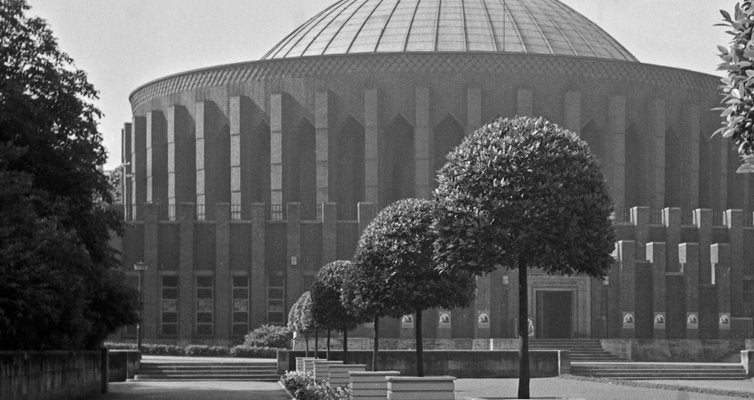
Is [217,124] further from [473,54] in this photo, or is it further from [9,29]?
[9,29]

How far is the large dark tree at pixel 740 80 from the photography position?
11352 millimetres

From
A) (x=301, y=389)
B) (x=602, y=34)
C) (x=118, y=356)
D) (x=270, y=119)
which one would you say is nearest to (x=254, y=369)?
(x=118, y=356)

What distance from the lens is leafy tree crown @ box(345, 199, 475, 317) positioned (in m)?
32.4

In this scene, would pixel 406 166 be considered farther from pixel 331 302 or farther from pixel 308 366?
pixel 308 366

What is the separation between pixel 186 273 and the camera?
73688 millimetres

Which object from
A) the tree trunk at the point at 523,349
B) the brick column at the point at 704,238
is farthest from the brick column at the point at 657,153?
the tree trunk at the point at 523,349

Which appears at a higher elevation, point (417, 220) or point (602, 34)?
point (602, 34)

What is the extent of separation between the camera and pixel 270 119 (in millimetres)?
80312

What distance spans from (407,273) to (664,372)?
877 inches

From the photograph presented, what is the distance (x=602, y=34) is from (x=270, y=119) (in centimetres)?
2683

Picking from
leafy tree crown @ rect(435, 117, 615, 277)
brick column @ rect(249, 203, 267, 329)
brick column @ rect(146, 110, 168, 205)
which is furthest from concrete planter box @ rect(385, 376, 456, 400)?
brick column @ rect(146, 110, 168, 205)

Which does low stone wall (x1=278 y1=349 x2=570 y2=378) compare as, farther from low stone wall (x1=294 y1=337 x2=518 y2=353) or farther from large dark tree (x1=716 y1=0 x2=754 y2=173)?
large dark tree (x1=716 y1=0 x2=754 y2=173)

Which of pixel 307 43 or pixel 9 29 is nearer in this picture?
pixel 9 29

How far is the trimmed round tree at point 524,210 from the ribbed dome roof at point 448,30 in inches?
2315
